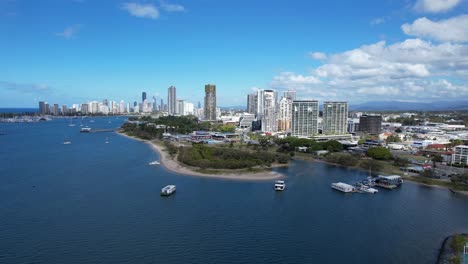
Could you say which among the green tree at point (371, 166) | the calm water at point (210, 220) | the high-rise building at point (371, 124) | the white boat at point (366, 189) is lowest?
the calm water at point (210, 220)

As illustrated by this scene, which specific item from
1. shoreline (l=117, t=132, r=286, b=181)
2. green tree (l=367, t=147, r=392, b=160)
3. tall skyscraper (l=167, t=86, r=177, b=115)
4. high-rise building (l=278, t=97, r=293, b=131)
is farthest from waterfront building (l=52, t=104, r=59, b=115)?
green tree (l=367, t=147, r=392, b=160)

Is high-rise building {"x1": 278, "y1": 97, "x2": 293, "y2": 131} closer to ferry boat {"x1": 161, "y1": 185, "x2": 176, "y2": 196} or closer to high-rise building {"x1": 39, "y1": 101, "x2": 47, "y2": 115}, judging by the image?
ferry boat {"x1": 161, "y1": 185, "x2": 176, "y2": 196}

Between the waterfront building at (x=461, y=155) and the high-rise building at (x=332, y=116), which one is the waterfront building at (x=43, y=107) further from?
the waterfront building at (x=461, y=155)

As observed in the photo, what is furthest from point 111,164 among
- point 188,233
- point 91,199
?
point 188,233

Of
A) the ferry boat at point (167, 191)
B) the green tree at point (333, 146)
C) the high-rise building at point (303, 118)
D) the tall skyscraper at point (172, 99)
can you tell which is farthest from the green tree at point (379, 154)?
the tall skyscraper at point (172, 99)

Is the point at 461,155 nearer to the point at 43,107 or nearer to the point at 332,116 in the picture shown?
the point at 332,116

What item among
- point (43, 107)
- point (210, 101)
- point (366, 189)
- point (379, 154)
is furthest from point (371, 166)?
point (43, 107)
